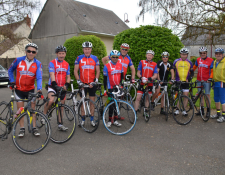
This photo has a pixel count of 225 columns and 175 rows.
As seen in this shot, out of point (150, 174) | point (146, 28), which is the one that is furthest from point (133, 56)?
point (150, 174)

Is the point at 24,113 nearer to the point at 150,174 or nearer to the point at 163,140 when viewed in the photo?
the point at 150,174

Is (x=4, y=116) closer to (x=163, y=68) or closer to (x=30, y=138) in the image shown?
(x=30, y=138)

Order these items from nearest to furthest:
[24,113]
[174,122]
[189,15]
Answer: [24,113] < [174,122] < [189,15]

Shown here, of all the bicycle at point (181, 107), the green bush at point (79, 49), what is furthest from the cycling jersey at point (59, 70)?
the green bush at point (79, 49)

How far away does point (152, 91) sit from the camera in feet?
22.3

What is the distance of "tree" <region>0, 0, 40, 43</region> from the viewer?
17.6 meters

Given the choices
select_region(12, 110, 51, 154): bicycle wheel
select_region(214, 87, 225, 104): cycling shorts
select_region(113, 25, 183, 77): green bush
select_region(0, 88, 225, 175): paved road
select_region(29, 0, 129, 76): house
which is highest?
select_region(29, 0, 129, 76): house

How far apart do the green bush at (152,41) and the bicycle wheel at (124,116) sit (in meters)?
3.83

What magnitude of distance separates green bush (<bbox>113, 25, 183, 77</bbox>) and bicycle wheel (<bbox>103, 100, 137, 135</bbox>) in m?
3.83

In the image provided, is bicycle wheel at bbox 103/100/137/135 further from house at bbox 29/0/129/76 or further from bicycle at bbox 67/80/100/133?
house at bbox 29/0/129/76

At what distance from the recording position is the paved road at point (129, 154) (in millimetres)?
3480

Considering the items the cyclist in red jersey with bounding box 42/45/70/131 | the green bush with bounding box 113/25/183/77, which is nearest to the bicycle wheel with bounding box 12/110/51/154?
the cyclist in red jersey with bounding box 42/45/70/131

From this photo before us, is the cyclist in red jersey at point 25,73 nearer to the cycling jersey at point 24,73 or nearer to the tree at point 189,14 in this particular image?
the cycling jersey at point 24,73

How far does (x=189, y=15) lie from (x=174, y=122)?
16.7 feet
